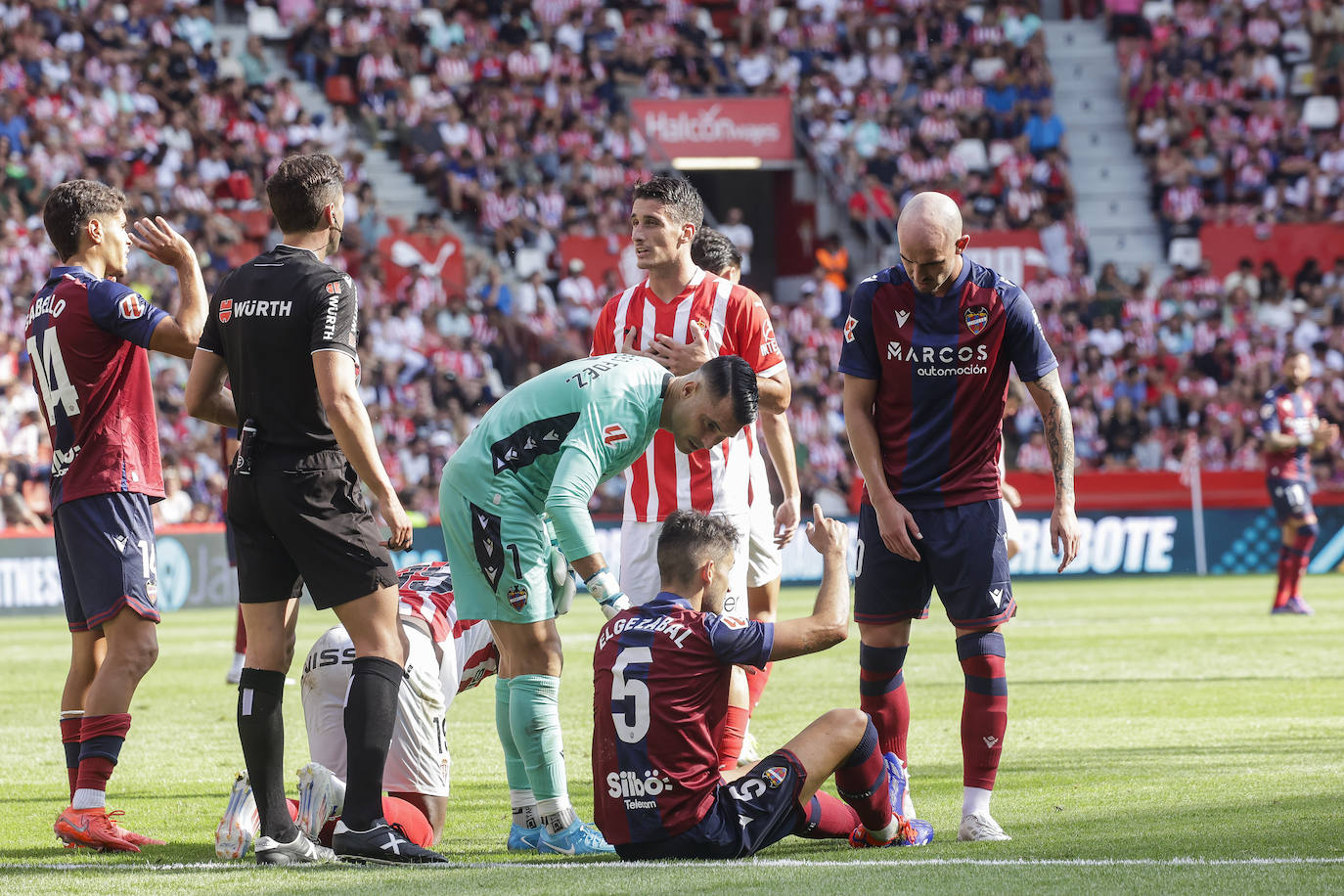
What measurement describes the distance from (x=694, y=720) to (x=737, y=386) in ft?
3.86

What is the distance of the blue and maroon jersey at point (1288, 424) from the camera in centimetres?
1758

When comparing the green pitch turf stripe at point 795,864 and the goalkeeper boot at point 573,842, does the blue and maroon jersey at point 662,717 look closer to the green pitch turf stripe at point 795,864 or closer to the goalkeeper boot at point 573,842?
the green pitch turf stripe at point 795,864

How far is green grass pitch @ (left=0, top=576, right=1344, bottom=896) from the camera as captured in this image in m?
5.33

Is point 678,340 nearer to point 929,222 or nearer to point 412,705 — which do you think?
point 929,222

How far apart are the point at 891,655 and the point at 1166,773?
1912 mm

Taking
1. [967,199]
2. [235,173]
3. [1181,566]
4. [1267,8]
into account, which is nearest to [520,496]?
[1181,566]

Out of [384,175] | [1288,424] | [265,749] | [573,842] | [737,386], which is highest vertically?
[384,175]

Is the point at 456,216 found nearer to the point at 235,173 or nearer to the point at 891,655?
the point at 235,173

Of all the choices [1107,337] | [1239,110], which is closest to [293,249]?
[1107,337]

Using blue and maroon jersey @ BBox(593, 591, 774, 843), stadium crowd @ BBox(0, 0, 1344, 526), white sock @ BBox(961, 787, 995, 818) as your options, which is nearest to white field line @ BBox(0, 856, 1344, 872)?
blue and maroon jersey @ BBox(593, 591, 774, 843)

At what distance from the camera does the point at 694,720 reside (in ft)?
18.3

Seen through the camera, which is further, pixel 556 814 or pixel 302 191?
pixel 556 814

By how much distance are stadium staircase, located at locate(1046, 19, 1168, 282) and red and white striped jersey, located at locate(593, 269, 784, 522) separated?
25501mm

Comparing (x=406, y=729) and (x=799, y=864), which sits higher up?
(x=406, y=729)
